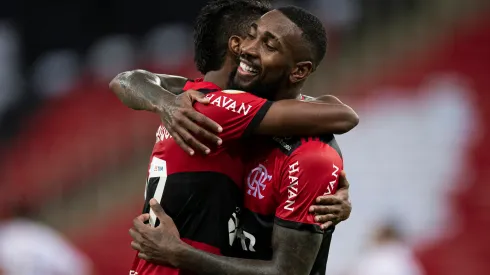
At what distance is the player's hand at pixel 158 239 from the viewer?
3.33 m

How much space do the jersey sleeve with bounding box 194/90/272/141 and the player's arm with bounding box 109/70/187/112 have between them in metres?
0.23

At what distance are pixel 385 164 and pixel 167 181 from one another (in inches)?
217

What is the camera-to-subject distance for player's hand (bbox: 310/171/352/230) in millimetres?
3334

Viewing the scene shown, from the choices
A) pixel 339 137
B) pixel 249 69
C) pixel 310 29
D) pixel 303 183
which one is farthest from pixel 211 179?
pixel 339 137

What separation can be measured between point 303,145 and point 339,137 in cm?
543

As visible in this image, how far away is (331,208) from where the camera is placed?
3361 mm

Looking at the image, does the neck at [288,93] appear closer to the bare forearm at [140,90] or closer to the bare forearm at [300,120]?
the bare forearm at [300,120]

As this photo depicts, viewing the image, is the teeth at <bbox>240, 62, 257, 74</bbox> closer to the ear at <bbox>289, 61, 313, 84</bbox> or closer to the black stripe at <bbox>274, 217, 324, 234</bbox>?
the ear at <bbox>289, 61, 313, 84</bbox>

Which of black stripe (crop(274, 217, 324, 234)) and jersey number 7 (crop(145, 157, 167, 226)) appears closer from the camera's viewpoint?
black stripe (crop(274, 217, 324, 234))

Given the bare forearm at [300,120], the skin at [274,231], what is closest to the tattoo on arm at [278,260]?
the skin at [274,231]

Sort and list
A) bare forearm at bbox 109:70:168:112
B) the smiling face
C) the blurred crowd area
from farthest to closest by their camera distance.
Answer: the blurred crowd area < bare forearm at bbox 109:70:168:112 < the smiling face

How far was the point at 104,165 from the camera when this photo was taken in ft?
32.3

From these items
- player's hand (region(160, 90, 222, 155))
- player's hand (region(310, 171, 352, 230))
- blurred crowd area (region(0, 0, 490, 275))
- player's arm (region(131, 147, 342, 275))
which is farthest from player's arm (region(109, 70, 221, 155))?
blurred crowd area (region(0, 0, 490, 275))

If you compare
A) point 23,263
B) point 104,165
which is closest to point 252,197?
point 23,263
